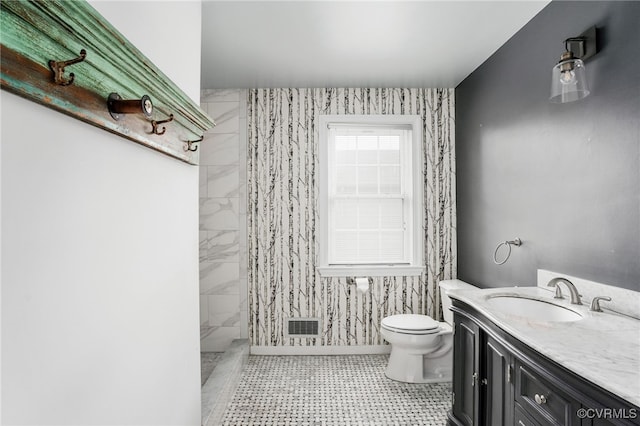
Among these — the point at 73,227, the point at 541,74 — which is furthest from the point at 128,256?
the point at 541,74

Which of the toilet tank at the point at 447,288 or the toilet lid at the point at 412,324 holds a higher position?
the toilet tank at the point at 447,288

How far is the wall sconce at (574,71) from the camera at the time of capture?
65.5 inches

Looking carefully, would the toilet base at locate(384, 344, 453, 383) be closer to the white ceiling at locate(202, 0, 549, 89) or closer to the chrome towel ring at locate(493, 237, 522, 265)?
the chrome towel ring at locate(493, 237, 522, 265)

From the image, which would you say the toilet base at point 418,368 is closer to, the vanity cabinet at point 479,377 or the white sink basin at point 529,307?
the vanity cabinet at point 479,377

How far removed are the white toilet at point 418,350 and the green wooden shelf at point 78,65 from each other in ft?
7.13

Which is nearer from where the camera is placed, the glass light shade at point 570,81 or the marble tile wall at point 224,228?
the glass light shade at point 570,81

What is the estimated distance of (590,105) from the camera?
178 cm

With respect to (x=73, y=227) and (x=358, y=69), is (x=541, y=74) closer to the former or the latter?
(x=358, y=69)

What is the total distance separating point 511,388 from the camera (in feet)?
4.84

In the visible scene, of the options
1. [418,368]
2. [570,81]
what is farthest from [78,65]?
[418,368]

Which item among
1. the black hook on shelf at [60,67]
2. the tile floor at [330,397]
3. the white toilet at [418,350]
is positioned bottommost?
the tile floor at [330,397]

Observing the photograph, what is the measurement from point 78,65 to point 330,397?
97.0 inches

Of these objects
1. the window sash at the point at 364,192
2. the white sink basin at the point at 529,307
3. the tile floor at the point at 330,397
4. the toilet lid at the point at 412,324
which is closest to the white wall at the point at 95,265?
the tile floor at the point at 330,397

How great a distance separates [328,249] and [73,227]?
8.73ft
